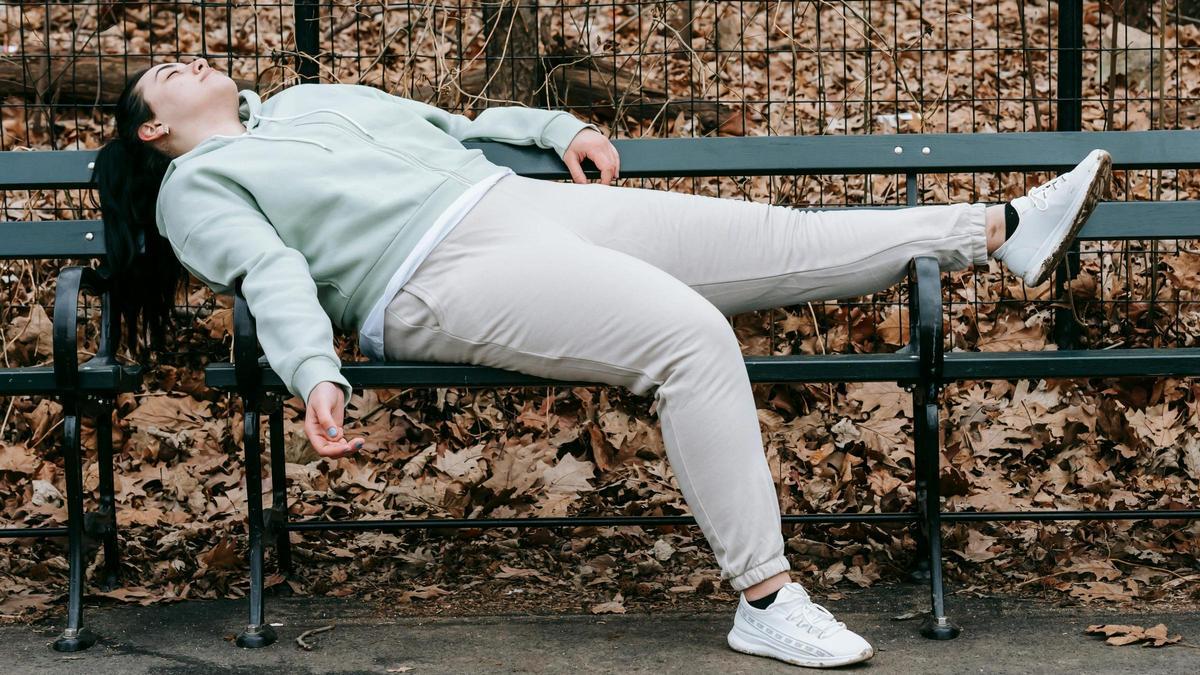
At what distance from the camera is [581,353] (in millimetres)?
2617

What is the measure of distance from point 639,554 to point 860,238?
1077mm

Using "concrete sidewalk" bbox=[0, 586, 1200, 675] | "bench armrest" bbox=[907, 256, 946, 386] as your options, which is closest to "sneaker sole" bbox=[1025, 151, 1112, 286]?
"bench armrest" bbox=[907, 256, 946, 386]

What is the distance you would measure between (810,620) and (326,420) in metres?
0.96

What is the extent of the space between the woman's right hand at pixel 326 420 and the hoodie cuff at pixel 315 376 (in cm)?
1

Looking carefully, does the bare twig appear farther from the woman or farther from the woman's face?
the woman's face

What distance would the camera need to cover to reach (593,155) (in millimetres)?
3232

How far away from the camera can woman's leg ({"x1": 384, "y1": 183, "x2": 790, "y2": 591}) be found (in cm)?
248

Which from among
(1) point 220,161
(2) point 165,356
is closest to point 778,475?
(1) point 220,161

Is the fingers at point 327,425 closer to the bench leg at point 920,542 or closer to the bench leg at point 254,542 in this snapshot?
the bench leg at point 254,542

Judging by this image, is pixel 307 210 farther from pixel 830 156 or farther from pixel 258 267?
pixel 830 156

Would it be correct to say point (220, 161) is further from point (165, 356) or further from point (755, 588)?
point (165, 356)

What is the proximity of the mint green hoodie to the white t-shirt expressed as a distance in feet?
0.08

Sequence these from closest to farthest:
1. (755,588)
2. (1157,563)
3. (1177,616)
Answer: (755,588), (1177,616), (1157,563)

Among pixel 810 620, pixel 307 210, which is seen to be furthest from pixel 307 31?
pixel 810 620
